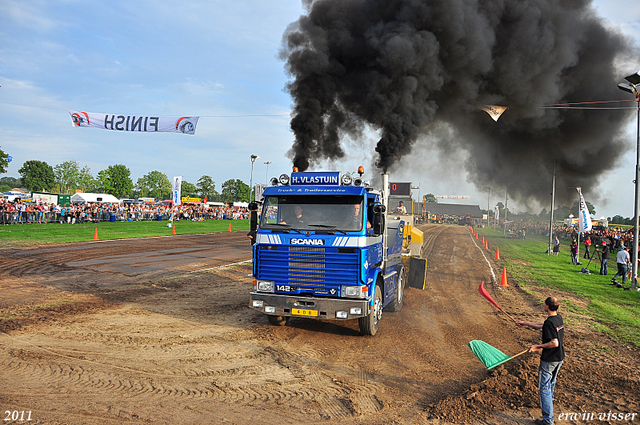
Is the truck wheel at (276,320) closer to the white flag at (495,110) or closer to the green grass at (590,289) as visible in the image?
the green grass at (590,289)

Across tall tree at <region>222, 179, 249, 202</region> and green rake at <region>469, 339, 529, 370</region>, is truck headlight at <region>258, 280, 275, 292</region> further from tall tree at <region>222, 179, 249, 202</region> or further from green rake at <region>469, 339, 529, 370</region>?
tall tree at <region>222, 179, 249, 202</region>

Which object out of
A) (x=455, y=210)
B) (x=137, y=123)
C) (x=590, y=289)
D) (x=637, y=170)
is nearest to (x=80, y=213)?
(x=137, y=123)

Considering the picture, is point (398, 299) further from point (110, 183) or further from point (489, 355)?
point (110, 183)

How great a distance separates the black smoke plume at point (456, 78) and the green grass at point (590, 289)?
6099mm

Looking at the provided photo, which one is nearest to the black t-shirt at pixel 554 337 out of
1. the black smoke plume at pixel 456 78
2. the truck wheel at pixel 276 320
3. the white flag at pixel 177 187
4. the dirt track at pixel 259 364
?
the dirt track at pixel 259 364

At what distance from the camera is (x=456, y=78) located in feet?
58.4

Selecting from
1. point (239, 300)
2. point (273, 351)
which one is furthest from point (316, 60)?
point (273, 351)

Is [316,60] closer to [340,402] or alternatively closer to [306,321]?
[306,321]

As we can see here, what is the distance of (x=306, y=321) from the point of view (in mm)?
8906

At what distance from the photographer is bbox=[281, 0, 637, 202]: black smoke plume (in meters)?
15.1

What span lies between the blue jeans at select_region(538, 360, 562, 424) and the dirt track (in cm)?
28

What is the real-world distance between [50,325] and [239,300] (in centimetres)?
450

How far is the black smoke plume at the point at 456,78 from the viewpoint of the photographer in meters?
15.1

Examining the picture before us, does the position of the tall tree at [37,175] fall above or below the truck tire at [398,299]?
above
